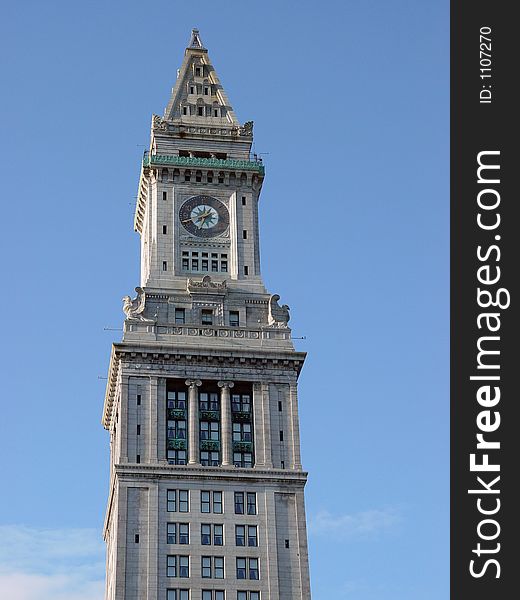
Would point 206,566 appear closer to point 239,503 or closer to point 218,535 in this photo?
point 218,535


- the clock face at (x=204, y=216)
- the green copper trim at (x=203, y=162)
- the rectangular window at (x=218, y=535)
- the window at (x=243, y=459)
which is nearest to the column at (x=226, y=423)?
the window at (x=243, y=459)

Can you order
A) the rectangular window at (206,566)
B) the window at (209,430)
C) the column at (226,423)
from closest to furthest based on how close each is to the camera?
Result: 1. the rectangular window at (206,566)
2. the column at (226,423)
3. the window at (209,430)

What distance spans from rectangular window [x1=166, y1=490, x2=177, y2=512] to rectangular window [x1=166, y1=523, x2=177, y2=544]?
1381mm

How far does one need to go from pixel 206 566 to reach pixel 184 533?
11.4 ft

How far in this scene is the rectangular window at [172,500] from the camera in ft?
386

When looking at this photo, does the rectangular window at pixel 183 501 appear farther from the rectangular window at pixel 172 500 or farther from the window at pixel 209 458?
the window at pixel 209 458

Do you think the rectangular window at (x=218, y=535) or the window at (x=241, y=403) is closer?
the rectangular window at (x=218, y=535)

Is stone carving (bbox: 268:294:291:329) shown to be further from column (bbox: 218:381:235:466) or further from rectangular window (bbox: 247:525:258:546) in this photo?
rectangular window (bbox: 247:525:258:546)

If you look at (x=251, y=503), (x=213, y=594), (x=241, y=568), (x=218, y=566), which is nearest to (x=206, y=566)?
(x=218, y=566)

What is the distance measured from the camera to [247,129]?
14038 centimetres

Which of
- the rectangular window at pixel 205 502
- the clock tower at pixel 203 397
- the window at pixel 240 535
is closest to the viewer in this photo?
the clock tower at pixel 203 397

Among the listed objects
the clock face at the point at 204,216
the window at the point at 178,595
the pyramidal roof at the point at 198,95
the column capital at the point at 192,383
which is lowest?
the window at the point at 178,595

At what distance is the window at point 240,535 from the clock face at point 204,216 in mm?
30886

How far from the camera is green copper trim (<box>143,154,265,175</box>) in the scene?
136375mm
